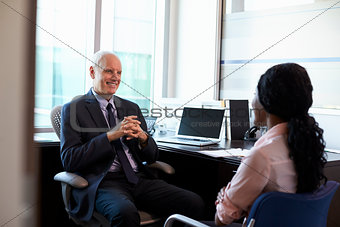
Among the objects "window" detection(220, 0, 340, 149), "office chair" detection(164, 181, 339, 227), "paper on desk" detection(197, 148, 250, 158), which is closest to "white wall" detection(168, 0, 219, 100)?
"window" detection(220, 0, 340, 149)

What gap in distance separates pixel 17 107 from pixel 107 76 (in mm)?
1431

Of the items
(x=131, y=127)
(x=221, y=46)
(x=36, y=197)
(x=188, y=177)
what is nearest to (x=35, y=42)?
(x=36, y=197)

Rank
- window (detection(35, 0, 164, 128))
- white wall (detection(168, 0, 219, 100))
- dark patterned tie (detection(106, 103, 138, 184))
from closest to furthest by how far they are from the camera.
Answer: dark patterned tie (detection(106, 103, 138, 184)) → window (detection(35, 0, 164, 128)) → white wall (detection(168, 0, 219, 100))

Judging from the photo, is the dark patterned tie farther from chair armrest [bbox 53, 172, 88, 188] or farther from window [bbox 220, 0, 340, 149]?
window [bbox 220, 0, 340, 149]

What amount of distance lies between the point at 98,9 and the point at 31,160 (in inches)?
92.4

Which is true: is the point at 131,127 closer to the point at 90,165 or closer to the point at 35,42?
the point at 90,165

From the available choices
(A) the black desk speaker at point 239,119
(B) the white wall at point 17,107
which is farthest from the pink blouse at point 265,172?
(A) the black desk speaker at point 239,119

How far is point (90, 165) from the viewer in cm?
188

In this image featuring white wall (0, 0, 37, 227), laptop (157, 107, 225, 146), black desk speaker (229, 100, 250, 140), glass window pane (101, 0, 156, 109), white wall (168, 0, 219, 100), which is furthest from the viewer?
white wall (168, 0, 219, 100)

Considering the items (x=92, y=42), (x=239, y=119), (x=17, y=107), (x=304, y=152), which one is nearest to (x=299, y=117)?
(x=304, y=152)

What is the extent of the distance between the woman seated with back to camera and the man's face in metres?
1.09

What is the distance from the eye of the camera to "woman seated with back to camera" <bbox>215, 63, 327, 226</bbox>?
44.3 inches

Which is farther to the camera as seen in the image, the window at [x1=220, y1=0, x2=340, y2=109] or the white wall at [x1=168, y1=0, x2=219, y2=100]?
the white wall at [x1=168, y1=0, x2=219, y2=100]

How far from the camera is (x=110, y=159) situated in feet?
6.27
